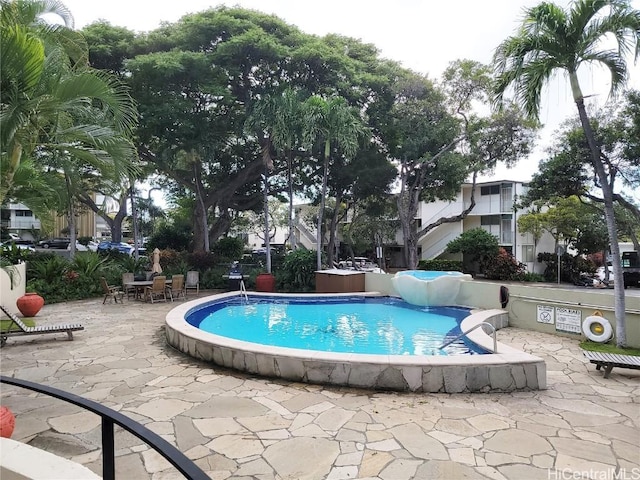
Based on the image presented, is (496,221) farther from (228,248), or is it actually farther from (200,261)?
(200,261)

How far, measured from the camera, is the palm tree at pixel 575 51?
6793mm

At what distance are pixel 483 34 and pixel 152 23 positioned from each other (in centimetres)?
1492

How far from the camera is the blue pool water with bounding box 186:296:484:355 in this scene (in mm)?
8180

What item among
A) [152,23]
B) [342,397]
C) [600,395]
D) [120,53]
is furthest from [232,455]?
[152,23]

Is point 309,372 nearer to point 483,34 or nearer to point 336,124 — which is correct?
point 483,34

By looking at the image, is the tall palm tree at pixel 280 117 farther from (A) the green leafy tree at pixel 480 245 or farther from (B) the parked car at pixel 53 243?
(B) the parked car at pixel 53 243

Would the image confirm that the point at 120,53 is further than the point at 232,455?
Yes

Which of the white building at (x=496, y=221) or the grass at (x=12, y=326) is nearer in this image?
the grass at (x=12, y=326)

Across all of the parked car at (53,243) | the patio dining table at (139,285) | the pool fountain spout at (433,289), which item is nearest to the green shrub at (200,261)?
the patio dining table at (139,285)

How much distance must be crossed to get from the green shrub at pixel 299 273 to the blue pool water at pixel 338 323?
3662mm

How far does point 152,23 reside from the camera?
18.2 metres

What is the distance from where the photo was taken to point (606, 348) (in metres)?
7.20

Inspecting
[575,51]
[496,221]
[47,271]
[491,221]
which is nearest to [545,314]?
[575,51]

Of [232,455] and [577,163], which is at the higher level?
[577,163]
